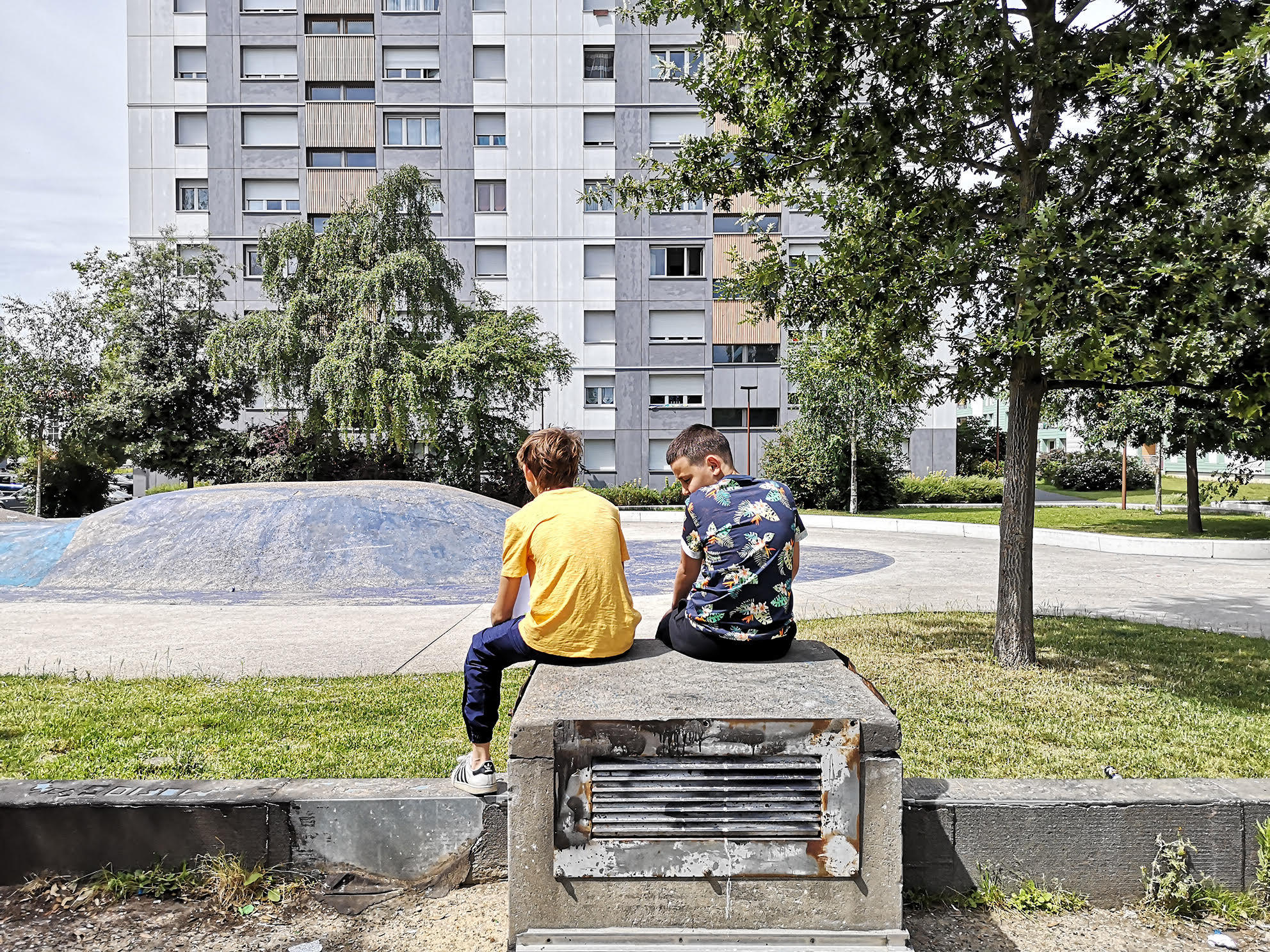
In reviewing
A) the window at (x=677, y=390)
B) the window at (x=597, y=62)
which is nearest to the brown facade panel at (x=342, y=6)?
the window at (x=597, y=62)

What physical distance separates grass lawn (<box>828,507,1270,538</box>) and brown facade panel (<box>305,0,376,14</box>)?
27229mm

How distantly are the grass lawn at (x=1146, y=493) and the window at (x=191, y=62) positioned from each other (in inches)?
1621

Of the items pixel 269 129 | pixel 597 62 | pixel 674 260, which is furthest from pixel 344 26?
pixel 674 260

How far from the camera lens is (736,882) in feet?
9.55

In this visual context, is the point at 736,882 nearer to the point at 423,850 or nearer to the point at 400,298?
the point at 423,850

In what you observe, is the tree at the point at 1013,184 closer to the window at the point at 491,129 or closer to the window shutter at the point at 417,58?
the window at the point at 491,129

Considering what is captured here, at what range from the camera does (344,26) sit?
37.2 m

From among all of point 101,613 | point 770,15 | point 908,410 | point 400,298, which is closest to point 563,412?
point 400,298

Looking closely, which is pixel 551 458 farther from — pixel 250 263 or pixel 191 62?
pixel 191 62

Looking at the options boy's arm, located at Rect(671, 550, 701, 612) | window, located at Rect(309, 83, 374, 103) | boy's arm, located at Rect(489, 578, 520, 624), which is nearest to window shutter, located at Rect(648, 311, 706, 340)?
window, located at Rect(309, 83, 374, 103)

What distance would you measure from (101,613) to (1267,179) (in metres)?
12.4

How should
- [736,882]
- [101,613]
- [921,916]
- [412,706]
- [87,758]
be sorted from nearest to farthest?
[736,882] < [921,916] < [87,758] < [412,706] < [101,613]

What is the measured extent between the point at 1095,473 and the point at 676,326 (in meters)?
23.1

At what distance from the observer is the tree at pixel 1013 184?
5371 millimetres
